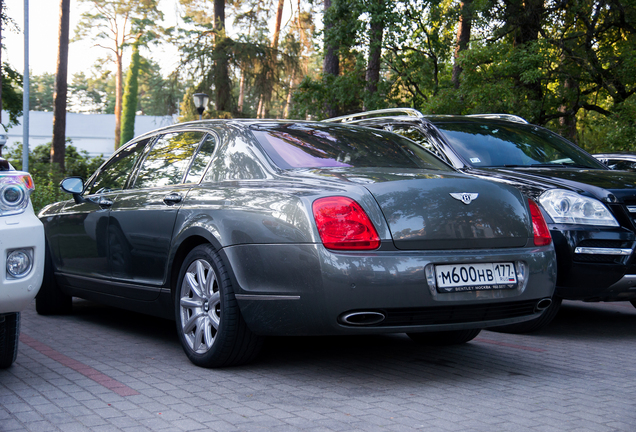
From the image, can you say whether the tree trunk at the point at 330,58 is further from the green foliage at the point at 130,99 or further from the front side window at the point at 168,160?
the green foliage at the point at 130,99

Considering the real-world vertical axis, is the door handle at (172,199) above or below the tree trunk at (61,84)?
below

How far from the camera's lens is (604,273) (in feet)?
18.0

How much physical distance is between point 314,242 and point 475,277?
921 mm

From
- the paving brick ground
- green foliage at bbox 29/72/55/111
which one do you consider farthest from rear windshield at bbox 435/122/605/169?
green foliage at bbox 29/72/55/111

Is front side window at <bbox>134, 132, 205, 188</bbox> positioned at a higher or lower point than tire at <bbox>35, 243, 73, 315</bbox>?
higher

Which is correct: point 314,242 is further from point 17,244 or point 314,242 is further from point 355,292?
point 17,244

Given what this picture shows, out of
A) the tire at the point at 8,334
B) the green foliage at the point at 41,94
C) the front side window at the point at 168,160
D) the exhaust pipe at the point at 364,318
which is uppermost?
the green foliage at the point at 41,94

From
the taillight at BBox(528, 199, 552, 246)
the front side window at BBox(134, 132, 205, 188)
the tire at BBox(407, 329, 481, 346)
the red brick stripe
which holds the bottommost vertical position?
the red brick stripe

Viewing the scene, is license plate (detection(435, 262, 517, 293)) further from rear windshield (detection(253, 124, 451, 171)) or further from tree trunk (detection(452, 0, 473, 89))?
tree trunk (detection(452, 0, 473, 89))

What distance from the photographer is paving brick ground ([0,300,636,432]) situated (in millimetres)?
3379

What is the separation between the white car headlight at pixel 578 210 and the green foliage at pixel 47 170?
12100 mm

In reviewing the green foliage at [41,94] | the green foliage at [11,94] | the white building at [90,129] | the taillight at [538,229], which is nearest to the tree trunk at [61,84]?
the green foliage at [11,94]

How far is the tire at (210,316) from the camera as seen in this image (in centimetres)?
414

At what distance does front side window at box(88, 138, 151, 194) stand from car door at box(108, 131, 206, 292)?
0.56ft
